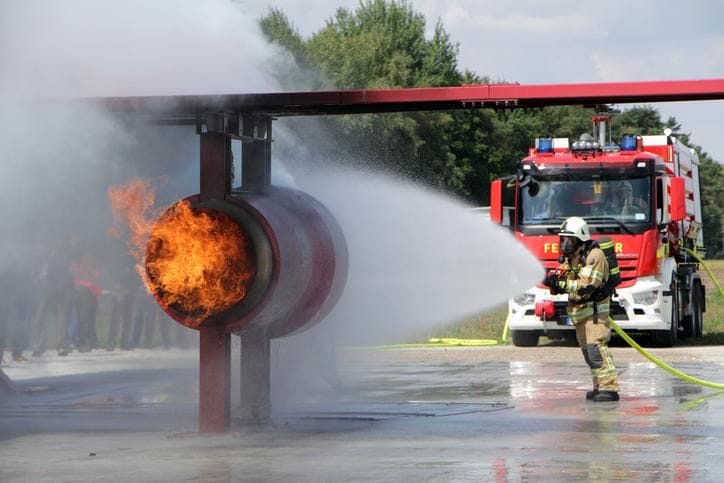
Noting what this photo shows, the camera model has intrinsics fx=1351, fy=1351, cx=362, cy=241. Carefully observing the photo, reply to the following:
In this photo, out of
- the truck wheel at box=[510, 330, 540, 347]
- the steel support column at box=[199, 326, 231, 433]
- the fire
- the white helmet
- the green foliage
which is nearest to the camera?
the fire

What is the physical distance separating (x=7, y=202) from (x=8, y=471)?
6743 millimetres

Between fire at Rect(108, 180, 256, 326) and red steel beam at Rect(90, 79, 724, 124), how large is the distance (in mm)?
821

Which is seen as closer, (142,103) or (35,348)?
(142,103)

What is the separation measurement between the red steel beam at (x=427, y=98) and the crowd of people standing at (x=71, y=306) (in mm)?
7606

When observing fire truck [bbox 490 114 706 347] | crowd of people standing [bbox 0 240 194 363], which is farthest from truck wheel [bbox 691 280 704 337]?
crowd of people standing [bbox 0 240 194 363]

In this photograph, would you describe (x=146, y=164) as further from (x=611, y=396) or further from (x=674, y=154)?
(x=674, y=154)

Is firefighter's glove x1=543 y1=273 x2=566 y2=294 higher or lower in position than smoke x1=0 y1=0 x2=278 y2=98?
lower

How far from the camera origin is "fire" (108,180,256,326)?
10.2m

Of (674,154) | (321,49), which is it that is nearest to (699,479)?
(674,154)

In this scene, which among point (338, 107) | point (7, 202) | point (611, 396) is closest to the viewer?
point (338, 107)

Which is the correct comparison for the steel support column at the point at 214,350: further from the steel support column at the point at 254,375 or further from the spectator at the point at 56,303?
the spectator at the point at 56,303

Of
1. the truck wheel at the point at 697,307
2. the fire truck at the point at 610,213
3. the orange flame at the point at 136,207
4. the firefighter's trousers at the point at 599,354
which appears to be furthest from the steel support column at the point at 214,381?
the truck wheel at the point at 697,307

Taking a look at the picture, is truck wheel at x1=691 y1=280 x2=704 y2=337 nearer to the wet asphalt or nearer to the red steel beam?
the wet asphalt

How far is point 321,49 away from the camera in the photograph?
161ft
